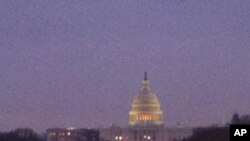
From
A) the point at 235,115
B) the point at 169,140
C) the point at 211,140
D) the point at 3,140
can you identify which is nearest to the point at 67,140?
the point at 169,140

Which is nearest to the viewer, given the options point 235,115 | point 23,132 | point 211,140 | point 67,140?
point 211,140

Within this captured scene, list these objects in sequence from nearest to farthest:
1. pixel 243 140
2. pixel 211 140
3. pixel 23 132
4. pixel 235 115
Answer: pixel 243 140, pixel 211 140, pixel 235 115, pixel 23 132

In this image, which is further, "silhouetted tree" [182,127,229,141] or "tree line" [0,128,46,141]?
"tree line" [0,128,46,141]

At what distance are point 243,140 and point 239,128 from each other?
276mm

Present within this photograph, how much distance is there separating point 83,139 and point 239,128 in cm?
17501

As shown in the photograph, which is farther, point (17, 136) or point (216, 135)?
point (17, 136)

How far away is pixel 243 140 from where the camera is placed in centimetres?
1509

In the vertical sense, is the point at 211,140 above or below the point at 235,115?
below

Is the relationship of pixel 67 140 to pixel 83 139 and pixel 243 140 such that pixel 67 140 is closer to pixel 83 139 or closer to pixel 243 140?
pixel 83 139

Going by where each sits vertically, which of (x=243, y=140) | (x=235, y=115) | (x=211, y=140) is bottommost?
(x=243, y=140)

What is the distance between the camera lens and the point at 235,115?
13675 cm

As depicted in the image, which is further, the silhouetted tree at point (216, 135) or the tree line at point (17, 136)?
the tree line at point (17, 136)

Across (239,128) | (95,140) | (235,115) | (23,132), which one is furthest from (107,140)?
(239,128)

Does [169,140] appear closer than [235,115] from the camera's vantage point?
No
